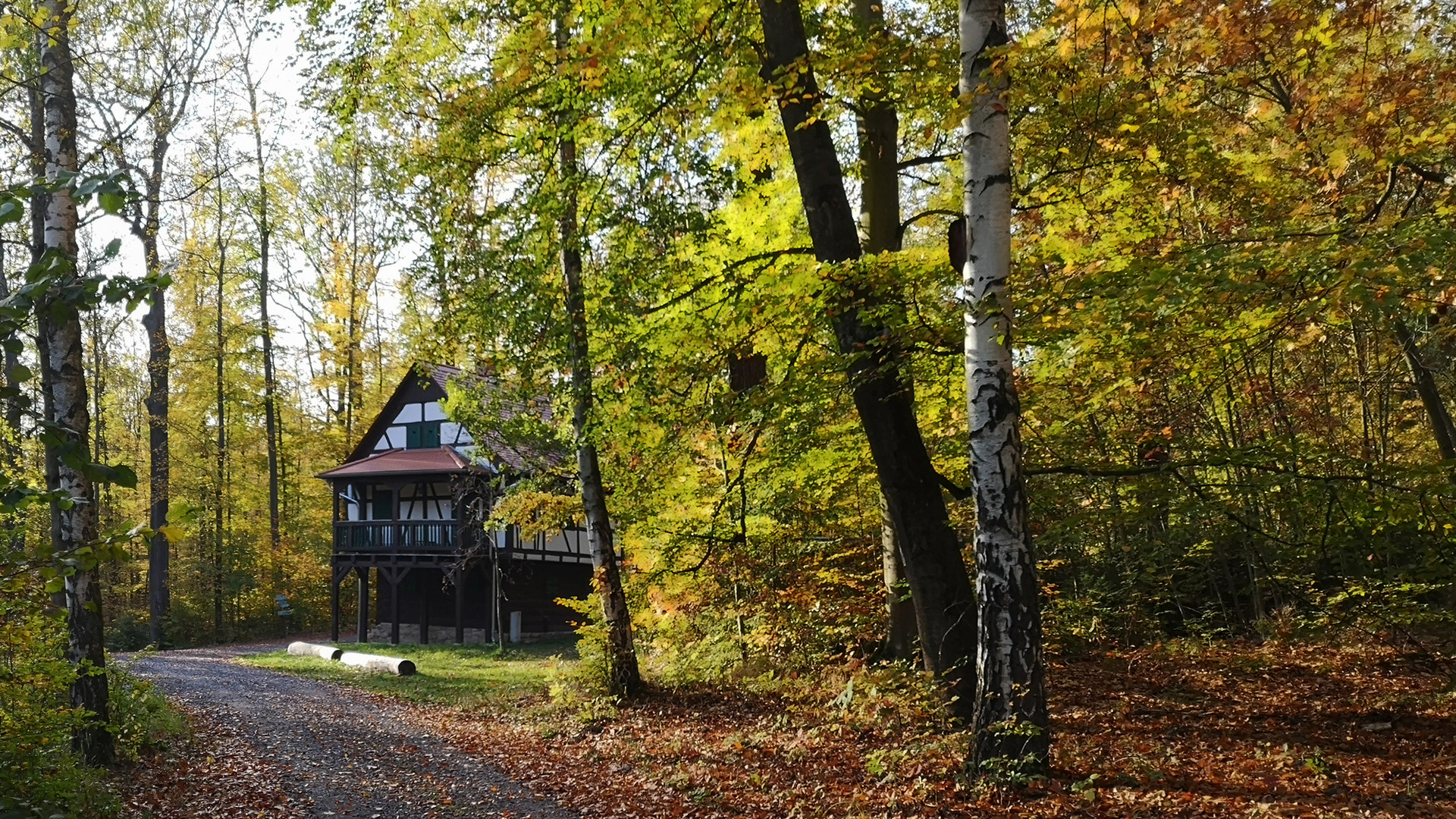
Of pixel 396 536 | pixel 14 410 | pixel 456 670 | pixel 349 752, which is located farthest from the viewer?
pixel 396 536

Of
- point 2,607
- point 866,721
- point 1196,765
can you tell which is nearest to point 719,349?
point 866,721

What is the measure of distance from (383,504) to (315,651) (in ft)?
19.7

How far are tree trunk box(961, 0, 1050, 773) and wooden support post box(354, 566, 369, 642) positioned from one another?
22375 millimetres

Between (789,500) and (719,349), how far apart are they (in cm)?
258

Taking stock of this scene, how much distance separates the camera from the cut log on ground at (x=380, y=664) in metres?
17.3

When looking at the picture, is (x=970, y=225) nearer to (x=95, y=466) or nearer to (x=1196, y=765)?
(x=1196, y=765)

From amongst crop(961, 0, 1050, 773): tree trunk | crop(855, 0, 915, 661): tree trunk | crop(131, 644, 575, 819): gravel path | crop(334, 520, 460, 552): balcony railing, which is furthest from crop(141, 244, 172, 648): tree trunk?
crop(961, 0, 1050, 773): tree trunk

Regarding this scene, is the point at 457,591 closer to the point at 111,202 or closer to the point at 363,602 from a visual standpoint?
the point at 363,602

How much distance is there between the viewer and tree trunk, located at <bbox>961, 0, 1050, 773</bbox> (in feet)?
16.8

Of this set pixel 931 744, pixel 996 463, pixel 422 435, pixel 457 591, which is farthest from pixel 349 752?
pixel 422 435

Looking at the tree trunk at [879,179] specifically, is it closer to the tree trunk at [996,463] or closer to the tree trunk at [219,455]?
the tree trunk at [996,463]

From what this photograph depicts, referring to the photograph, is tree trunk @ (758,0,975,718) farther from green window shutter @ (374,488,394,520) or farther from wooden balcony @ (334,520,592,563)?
green window shutter @ (374,488,394,520)

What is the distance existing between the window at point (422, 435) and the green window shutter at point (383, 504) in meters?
1.52

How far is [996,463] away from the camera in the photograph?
5.16m
